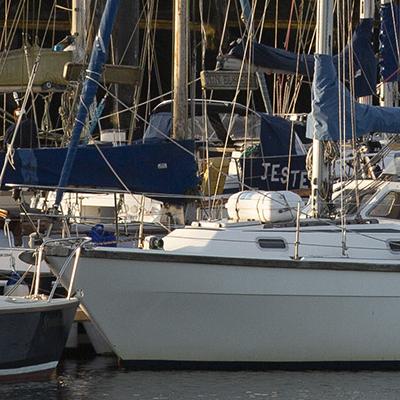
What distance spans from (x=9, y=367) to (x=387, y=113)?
209 inches

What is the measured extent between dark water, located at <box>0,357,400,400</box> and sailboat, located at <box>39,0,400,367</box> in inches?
9.7

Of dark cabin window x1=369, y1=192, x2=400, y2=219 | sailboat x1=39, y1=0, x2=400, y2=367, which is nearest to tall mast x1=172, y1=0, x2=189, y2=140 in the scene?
sailboat x1=39, y1=0, x2=400, y2=367

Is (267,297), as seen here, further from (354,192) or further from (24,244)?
(24,244)

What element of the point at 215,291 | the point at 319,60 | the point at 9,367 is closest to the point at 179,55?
the point at 319,60

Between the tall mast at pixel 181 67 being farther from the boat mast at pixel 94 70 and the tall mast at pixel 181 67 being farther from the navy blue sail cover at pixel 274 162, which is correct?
the navy blue sail cover at pixel 274 162

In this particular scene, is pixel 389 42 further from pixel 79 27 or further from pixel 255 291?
pixel 255 291

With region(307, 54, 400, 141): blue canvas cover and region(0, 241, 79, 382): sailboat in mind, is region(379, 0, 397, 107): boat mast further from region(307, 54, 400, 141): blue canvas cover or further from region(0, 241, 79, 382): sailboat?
region(0, 241, 79, 382): sailboat

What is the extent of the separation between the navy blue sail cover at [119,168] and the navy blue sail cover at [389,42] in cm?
503

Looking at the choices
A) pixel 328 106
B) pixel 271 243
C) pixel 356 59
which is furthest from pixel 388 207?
pixel 356 59

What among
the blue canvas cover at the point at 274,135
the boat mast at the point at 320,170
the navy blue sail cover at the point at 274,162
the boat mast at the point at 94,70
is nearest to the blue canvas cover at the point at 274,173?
the navy blue sail cover at the point at 274,162

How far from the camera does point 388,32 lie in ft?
74.2

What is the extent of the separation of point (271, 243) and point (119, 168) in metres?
2.35

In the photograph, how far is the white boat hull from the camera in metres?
16.3

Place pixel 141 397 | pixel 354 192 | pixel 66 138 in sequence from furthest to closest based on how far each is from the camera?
1. pixel 66 138
2. pixel 354 192
3. pixel 141 397
